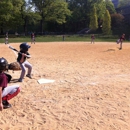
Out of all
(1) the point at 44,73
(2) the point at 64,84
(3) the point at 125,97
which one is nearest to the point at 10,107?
(2) the point at 64,84

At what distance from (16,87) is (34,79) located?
9.93 feet

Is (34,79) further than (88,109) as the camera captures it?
Yes

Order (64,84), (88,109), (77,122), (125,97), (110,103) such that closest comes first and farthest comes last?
1. (77,122)
2. (88,109)
3. (110,103)
4. (125,97)
5. (64,84)

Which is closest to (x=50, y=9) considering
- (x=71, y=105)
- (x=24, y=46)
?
(x=24, y=46)

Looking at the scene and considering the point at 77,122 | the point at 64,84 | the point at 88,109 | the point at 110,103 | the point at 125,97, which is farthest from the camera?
the point at 64,84

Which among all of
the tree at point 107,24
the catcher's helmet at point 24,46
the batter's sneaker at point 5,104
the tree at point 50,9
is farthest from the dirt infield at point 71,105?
the tree at point 50,9

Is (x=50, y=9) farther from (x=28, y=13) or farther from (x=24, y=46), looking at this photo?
(x=24, y=46)

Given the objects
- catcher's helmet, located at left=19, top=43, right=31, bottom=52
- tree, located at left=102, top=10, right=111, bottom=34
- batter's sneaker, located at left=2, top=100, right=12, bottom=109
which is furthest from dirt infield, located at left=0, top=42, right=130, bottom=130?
tree, located at left=102, top=10, right=111, bottom=34

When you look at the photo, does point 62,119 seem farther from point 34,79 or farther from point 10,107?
point 34,79

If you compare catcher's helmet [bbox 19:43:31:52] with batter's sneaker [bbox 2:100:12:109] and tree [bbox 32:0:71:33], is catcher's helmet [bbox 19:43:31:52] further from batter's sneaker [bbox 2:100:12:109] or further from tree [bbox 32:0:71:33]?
tree [bbox 32:0:71:33]

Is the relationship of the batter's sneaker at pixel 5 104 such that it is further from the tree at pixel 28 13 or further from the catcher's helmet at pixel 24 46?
the tree at pixel 28 13

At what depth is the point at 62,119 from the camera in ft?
15.8

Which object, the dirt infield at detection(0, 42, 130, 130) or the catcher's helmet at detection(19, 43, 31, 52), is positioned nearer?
the dirt infield at detection(0, 42, 130, 130)

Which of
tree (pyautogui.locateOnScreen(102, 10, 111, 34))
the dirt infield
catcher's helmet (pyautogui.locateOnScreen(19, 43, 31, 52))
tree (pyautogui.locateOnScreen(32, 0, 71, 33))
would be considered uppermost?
tree (pyautogui.locateOnScreen(32, 0, 71, 33))
